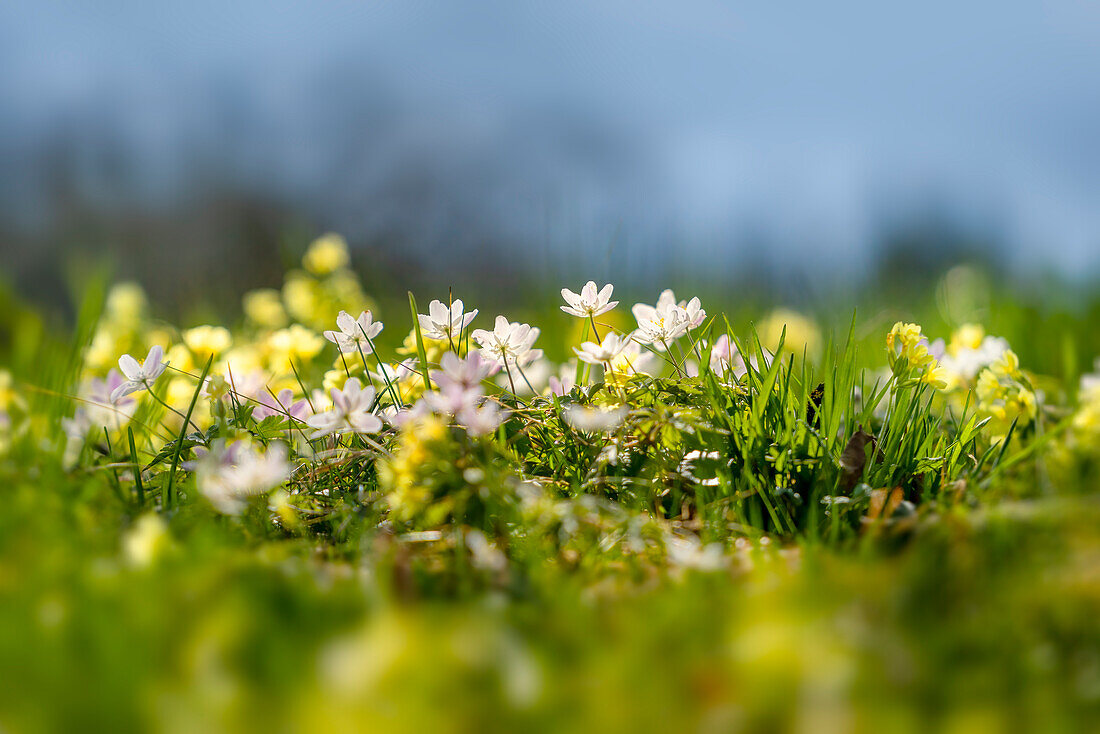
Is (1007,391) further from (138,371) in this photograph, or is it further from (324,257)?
(324,257)

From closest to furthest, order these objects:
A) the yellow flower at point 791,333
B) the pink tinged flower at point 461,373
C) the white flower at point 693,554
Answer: the white flower at point 693,554 → the pink tinged flower at point 461,373 → the yellow flower at point 791,333

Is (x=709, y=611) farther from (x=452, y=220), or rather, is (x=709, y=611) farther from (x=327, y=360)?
(x=452, y=220)

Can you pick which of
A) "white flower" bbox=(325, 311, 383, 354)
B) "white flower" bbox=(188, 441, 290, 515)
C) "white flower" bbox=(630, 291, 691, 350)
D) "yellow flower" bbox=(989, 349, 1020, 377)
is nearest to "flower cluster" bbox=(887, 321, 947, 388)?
"yellow flower" bbox=(989, 349, 1020, 377)

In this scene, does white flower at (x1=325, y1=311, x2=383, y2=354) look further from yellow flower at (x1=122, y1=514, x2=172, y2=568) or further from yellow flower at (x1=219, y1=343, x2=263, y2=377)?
yellow flower at (x1=122, y1=514, x2=172, y2=568)

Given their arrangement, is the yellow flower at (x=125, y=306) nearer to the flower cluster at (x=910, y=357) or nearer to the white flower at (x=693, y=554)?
the white flower at (x=693, y=554)

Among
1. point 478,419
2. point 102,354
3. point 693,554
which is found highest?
point 102,354

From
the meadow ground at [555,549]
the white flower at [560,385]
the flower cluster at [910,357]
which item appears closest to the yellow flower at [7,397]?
the meadow ground at [555,549]

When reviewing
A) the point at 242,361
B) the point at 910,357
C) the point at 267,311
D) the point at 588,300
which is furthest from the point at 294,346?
the point at 910,357
